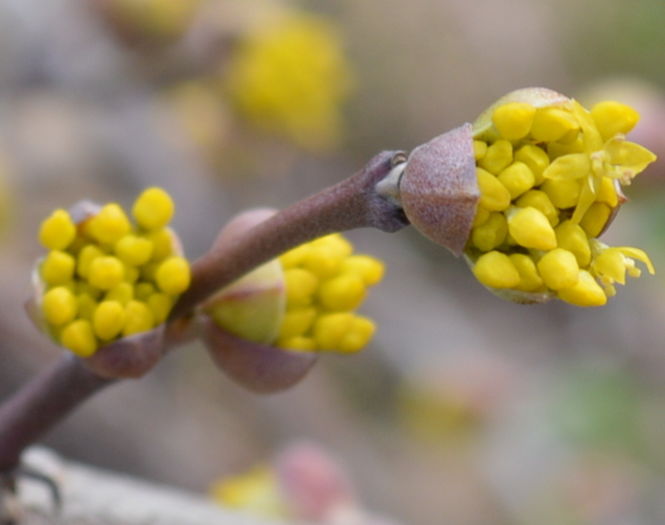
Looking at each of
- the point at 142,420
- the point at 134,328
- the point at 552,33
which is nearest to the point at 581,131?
the point at 134,328

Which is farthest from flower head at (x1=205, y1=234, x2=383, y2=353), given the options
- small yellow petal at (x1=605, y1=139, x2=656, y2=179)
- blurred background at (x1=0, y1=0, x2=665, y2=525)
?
blurred background at (x1=0, y1=0, x2=665, y2=525)

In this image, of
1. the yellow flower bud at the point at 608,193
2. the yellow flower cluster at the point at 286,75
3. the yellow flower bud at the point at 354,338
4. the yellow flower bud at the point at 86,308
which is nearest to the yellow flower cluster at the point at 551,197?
the yellow flower bud at the point at 608,193

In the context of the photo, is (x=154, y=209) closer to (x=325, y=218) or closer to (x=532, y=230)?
(x=325, y=218)

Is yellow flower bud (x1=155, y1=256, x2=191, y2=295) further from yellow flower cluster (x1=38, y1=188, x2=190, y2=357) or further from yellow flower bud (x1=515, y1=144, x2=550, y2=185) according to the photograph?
yellow flower bud (x1=515, y1=144, x2=550, y2=185)

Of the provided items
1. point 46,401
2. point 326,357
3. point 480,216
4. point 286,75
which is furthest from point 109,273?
point 326,357

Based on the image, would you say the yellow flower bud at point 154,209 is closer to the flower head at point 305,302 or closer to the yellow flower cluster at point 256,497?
the flower head at point 305,302

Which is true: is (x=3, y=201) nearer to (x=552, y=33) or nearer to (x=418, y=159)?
(x=418, y=159)
